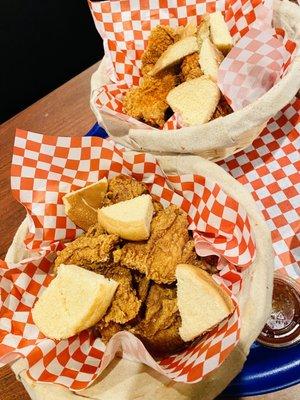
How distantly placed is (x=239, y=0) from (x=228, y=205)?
36.8 inches

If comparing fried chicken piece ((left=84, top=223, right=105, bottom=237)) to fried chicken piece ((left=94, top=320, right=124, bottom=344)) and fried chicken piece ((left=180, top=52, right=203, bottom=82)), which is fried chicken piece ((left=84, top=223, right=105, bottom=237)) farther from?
fried chicken piece ((left=180, top=52, right=203, bottom=82))

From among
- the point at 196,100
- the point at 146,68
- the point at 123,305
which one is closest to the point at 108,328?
the point at 123,305

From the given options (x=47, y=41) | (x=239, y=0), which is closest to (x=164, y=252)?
(x=239, y=0)

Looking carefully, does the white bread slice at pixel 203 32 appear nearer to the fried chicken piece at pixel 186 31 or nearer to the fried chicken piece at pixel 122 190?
the fried chicken piece at pixel 186 31

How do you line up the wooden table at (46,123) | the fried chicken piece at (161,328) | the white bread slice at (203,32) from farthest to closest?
the wooden table at (46,123), the white bread slice at (203,32), the fried chicken piece at (161,328)

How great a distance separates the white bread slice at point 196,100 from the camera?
164cm

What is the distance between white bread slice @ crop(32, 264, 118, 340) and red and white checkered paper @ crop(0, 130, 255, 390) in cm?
6

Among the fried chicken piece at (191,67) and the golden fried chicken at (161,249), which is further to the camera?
the fried chicken piece at (191,67)

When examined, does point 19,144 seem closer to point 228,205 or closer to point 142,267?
point 142,267

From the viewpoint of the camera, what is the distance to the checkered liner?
1633 mm

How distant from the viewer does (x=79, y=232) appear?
1623 mm

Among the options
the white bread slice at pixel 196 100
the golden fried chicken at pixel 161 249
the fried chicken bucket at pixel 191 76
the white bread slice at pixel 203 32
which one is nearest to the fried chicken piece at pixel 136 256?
the golden fried chicken at pixel 161 249

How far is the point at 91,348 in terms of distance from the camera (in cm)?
141

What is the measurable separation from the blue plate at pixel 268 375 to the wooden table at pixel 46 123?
3.47 feet
